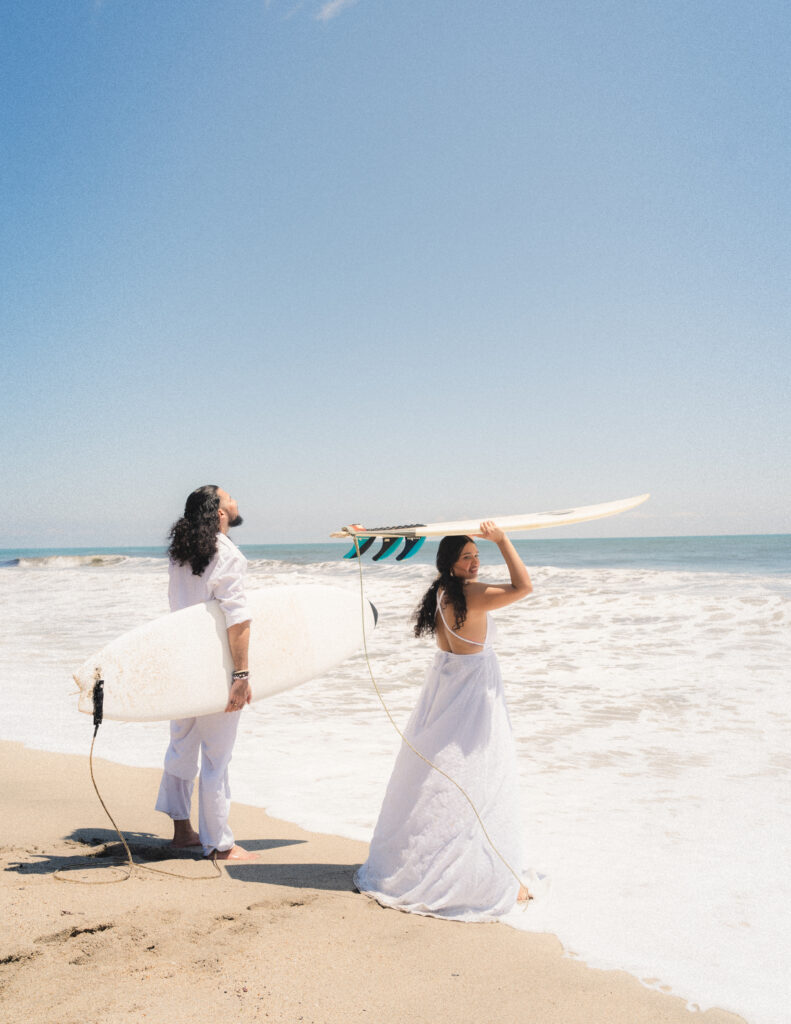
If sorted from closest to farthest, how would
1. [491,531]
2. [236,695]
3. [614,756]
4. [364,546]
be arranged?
[491,531] < [236,695] < [364,546] < [614,756]

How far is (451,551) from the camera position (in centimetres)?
256

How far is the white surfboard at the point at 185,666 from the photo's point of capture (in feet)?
9.07

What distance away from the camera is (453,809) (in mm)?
2354

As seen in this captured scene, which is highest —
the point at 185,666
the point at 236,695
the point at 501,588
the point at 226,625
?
the point at 501,588

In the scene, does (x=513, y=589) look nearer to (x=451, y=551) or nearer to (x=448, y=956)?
(x=451, y=551)

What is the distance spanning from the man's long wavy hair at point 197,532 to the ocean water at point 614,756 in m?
1.44

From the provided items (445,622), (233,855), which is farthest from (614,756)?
(233,855)

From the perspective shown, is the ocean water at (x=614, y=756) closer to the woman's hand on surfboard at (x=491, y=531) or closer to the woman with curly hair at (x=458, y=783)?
the woman with curly hair at (x=458, y=783)

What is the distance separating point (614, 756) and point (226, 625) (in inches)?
111

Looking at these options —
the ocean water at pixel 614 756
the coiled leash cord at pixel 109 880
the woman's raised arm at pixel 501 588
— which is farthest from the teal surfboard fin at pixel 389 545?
the ocean water at pixel 614 756

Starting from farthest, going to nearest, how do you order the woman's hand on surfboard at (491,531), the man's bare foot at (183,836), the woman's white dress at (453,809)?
1. the man's bare foot at (183,836)
2. the woman's hand on surfboard at (491,531)
3. the woman's white dress at (453,809)

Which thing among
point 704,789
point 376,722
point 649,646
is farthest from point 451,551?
point 649,646

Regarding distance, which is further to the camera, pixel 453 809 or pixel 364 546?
pixel 364 546

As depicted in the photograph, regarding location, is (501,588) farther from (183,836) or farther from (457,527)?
(183,836)
